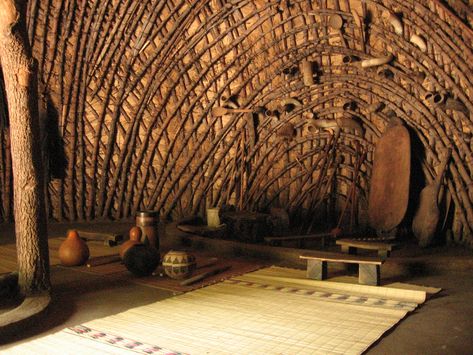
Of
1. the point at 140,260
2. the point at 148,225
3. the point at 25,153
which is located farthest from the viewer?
the point at 148,225

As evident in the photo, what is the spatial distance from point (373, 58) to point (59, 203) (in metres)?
4.55

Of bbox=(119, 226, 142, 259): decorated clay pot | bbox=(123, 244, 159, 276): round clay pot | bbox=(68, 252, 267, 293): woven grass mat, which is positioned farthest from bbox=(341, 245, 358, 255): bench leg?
bbox=(119, 226, 142, 259): decorated clay pot

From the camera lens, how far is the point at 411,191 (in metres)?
4.69

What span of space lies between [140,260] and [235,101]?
9.41 feet

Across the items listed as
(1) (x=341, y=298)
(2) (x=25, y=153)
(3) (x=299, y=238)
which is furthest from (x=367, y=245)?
(2) (x=25, y=153)

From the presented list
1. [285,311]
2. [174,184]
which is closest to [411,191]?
[285,311]

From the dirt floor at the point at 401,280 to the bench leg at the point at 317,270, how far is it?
0.43 meters

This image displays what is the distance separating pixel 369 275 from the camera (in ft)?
10.7

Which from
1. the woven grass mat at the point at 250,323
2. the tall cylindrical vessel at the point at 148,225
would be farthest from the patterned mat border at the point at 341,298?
the tall cylindrical vessel at the point at 148,225

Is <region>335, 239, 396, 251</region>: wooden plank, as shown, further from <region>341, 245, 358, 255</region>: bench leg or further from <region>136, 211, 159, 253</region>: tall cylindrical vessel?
<region>136, 211, 159, 253</region>: tall cylindrical vessel

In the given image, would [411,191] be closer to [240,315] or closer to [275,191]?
[275,191]

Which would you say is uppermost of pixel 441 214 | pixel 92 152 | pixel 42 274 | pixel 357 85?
pixel 357 85

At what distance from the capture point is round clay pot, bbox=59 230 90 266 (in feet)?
12.6

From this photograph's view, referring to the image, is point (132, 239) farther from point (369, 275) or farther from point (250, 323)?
point (369, 275)
